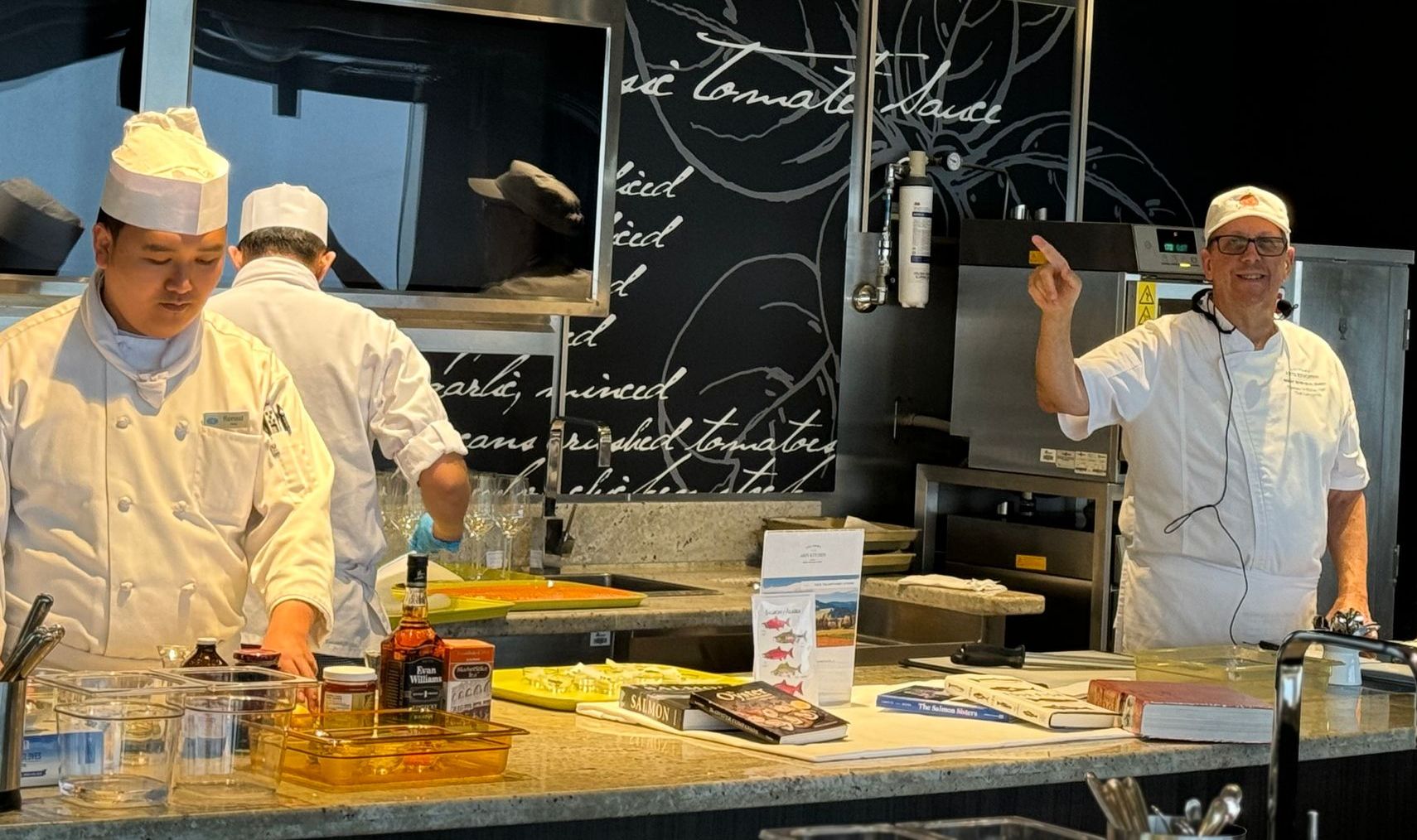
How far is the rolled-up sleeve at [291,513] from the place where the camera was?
2.82 m

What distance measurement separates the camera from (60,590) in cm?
275

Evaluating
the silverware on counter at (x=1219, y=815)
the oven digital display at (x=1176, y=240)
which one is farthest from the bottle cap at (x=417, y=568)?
the oven digital display at (x=1176, y=240)

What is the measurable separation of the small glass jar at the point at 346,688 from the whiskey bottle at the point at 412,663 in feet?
0.21

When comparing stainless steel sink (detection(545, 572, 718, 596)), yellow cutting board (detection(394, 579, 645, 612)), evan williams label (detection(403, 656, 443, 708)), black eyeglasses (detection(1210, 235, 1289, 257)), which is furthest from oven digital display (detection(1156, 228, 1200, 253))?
evan williams label (detection(403, 656, 443, 708))

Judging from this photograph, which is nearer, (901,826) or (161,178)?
(901,826)

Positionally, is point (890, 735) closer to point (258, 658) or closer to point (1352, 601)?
point (258, 658)

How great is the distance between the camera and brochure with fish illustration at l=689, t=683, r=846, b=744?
2670 mm

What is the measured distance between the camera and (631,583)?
500cm

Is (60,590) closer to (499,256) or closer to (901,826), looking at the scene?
(901,826)

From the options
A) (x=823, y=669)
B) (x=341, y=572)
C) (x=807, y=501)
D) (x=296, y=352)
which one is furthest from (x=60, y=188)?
(x=807, y=501)

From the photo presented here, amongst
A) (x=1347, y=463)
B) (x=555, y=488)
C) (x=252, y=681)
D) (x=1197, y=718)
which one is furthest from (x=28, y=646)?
(x=555, y=488)

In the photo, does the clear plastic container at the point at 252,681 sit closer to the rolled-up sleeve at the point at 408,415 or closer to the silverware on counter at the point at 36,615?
the silverware on counter at the point at 36,615

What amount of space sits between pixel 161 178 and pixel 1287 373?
94.0 inches

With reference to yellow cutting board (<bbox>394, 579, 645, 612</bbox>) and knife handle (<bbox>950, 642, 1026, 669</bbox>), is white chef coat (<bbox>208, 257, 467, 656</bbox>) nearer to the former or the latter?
yellow cutting board (<bbox>394, 579, 645, 612</bbox>)
